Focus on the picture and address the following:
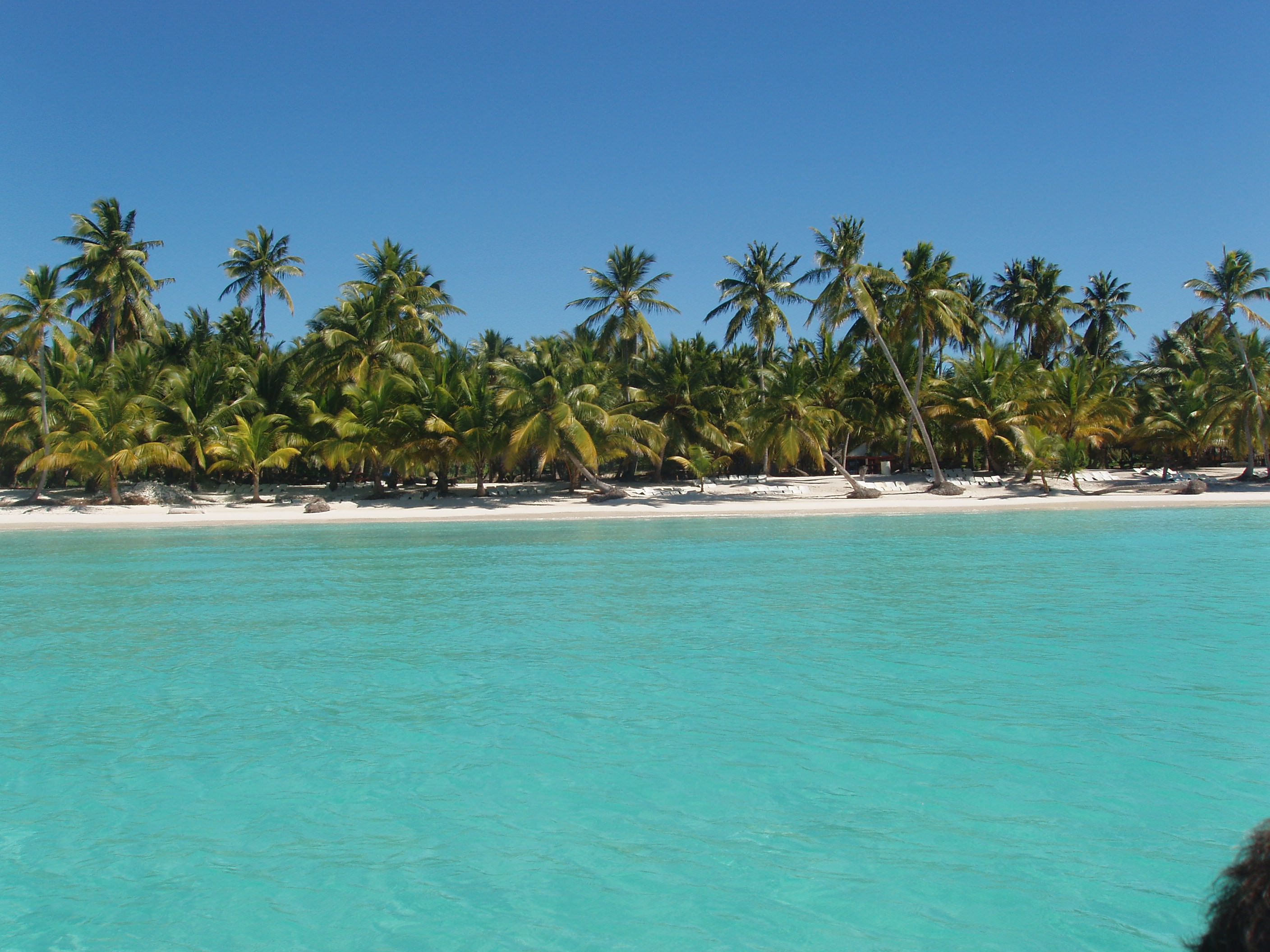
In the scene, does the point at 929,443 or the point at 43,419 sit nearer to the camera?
the point at 43,419

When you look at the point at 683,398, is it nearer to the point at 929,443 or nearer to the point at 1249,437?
the point at 929,443

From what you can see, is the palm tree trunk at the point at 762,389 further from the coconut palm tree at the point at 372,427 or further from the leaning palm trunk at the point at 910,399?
the coconut palm tree at the point at 372,427

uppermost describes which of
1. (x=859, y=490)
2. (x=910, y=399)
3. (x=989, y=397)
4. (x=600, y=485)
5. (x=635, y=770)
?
(x=989, y=397)

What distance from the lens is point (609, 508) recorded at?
29.7 metres

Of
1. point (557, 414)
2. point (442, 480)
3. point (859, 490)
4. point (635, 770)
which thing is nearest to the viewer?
point (635, 770)

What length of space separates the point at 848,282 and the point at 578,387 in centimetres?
1051

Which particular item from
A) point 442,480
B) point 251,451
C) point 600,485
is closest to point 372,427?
point 442,480

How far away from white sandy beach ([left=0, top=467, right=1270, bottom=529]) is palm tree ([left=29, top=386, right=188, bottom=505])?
1401 mm

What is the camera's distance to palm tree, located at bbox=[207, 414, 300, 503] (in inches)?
1182

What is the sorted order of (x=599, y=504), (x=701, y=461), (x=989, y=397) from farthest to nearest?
(x=989, y=397), (x=701, y=461), (x=599, y=504)

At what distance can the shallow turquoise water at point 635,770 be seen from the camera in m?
3.61

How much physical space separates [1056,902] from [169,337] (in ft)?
134

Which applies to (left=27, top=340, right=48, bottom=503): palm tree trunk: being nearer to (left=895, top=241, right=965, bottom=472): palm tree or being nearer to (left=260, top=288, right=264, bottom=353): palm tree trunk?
(left=260, top=288, right=264, bottom=353): palm tree trunk

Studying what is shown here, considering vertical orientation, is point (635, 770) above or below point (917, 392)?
below
